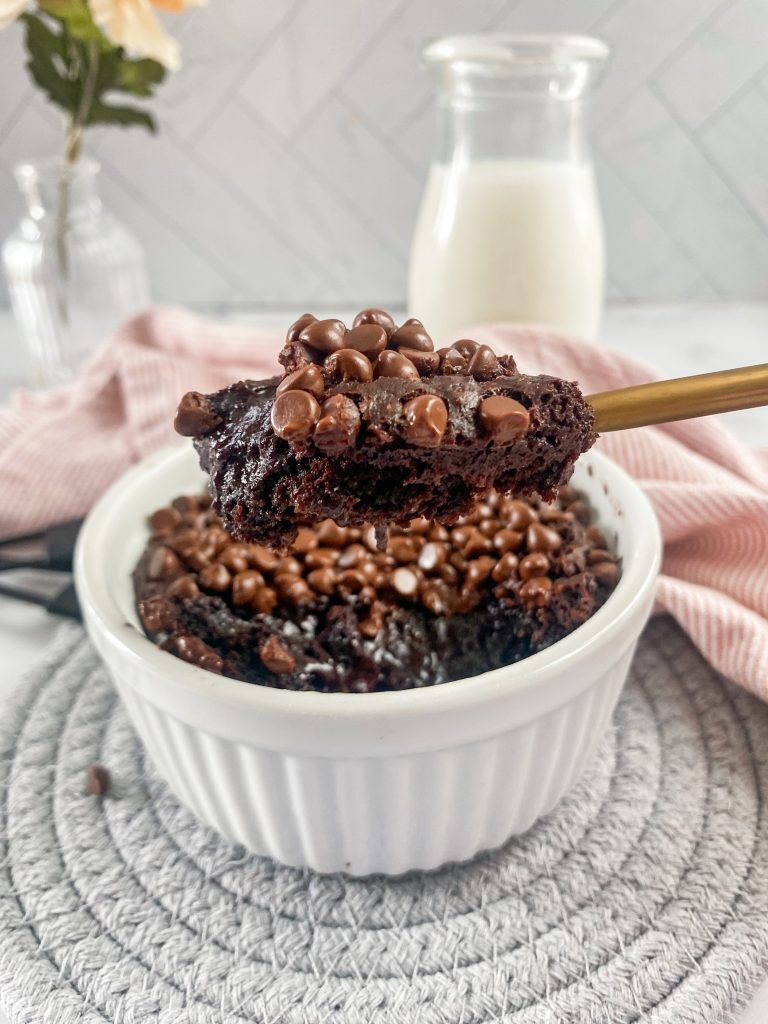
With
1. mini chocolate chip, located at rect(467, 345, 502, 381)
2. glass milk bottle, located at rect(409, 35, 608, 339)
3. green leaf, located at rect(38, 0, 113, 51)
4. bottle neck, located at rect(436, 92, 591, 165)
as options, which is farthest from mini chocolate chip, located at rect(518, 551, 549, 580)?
green leaf, located at rect(38, 0, 113, 51)

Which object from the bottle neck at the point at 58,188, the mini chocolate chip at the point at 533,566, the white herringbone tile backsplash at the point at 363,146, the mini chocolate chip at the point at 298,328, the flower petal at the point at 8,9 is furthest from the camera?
the white herringbone tile backsplash at the point at 363,146

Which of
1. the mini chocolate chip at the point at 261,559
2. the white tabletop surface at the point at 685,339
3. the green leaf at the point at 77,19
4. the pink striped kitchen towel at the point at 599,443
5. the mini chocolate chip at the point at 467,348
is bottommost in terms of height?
the white tabletop surface at the point at 685,339

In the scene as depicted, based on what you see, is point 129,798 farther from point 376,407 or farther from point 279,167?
point 279,167

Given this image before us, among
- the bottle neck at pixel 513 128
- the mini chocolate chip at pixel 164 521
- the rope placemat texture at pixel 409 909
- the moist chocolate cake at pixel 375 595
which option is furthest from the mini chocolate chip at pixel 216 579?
the bottle neck at pixel 513 128

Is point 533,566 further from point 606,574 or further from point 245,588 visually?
point 245,588

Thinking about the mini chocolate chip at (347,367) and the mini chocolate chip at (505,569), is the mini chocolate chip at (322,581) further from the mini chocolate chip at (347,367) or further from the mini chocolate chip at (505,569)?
the mini chocolate chip at (347,367)

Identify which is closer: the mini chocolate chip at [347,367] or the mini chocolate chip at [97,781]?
the mini chocolate chip at [347,367]

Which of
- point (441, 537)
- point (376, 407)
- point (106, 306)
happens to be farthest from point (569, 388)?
point (106, 306)

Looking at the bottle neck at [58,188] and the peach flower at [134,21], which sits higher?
the peach flower at [134,21]
